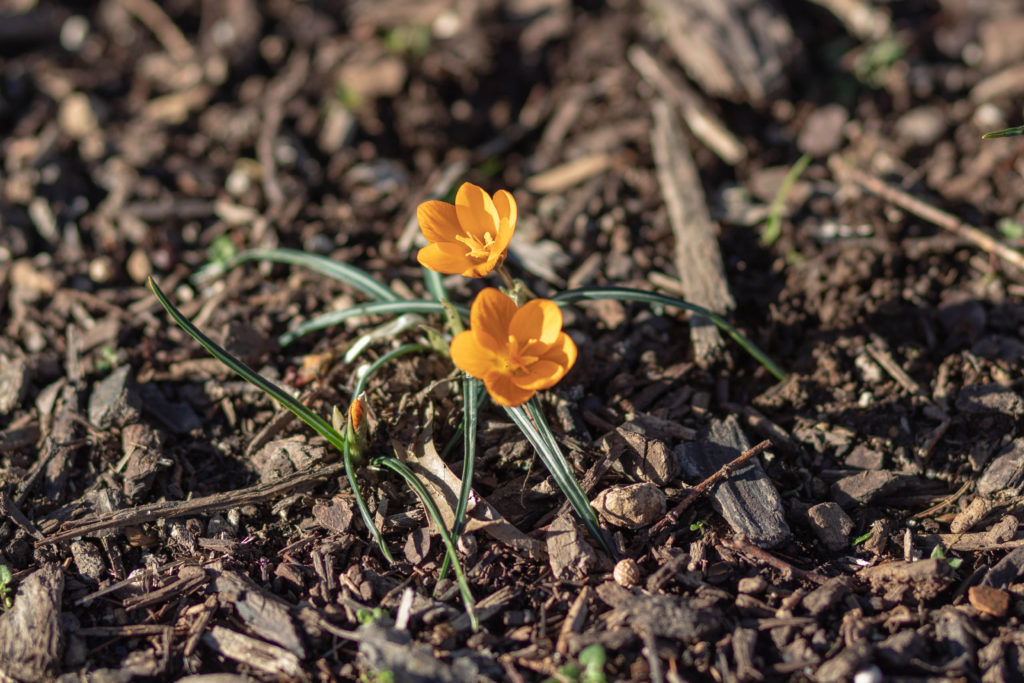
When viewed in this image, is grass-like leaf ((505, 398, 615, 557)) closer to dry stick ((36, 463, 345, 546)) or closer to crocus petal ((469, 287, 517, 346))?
crocus petal ((469, 287, 517, 346))

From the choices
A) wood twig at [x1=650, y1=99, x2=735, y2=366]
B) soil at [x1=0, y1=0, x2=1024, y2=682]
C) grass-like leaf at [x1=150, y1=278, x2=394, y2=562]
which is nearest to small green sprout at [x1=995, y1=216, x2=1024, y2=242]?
soil at [x1=0, y1=0, x2=1024, y2=682]

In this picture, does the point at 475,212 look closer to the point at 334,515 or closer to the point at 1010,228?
the point at 334,515

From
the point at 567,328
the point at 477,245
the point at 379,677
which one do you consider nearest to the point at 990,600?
the point at 567,328

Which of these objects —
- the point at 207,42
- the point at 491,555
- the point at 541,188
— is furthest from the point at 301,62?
the point at 491,555

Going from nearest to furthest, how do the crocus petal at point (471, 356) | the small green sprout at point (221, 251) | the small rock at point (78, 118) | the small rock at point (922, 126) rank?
the crocus petal at point (471, 356)
the small green sprout at point (221, 251)
the small rock at point (922, 126)
the small rock at point (78, 118)

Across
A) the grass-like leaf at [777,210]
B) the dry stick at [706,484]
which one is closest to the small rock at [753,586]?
the dry stick at [706,484]

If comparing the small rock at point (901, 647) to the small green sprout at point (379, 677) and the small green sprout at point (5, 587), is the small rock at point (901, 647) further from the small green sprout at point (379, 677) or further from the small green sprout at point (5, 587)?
the small green sprout at point (5, 587)
